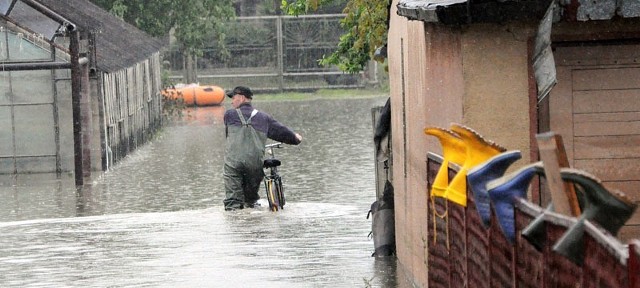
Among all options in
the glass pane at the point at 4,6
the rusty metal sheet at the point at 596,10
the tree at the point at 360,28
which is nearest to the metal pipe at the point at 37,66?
the glass pane at the point at 4,6

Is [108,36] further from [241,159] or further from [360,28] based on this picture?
[241,159]

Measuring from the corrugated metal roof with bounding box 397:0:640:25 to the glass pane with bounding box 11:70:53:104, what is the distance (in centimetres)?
1977

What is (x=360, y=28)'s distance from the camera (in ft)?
62.7

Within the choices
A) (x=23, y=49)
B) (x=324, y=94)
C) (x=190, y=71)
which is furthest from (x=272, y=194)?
(x=190, y=71)

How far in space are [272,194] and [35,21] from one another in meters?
10.9

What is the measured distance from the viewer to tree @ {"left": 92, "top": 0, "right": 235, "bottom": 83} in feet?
146

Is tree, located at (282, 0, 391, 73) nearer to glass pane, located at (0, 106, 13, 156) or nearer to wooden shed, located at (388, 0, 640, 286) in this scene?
wooden shed, located at (388, 0, 640, 286)

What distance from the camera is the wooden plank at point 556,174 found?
5852 millimetres

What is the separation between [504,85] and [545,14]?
2.16ft

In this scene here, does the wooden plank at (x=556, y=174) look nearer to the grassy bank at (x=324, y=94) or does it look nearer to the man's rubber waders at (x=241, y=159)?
the man's rubber waders at (x=241, y=159)

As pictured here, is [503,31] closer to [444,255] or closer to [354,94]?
[444,255]

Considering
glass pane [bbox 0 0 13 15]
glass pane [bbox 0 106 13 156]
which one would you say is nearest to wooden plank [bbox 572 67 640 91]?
glass pane [bbox 0 0 13 15]

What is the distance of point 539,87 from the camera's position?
9.40 metres

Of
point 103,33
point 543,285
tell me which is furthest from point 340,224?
point 103,33
